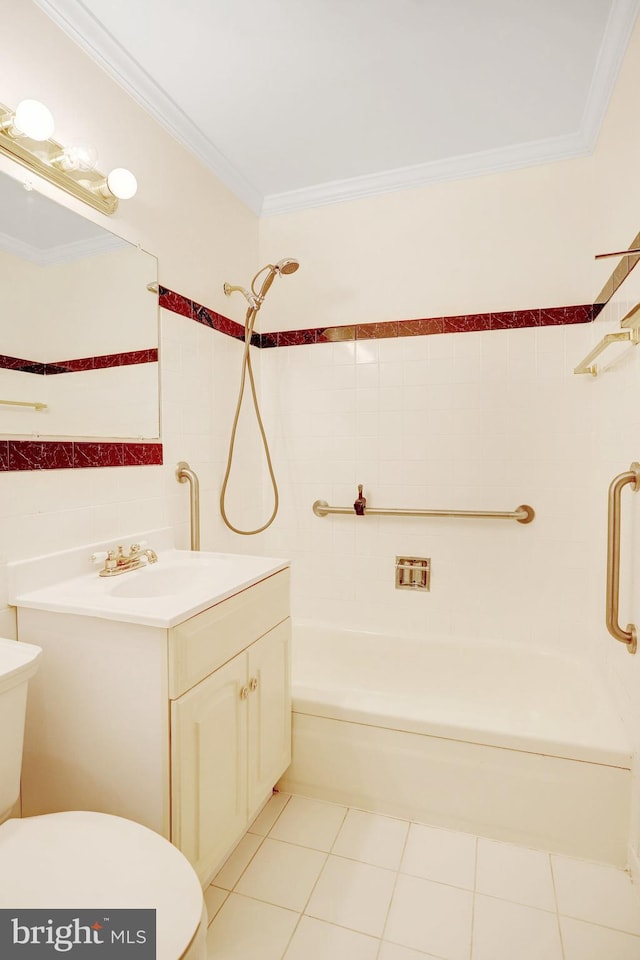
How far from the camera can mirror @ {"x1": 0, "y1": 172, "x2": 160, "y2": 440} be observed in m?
1.28

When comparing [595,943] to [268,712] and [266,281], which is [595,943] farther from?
[266,281]

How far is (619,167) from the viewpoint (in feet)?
5.51

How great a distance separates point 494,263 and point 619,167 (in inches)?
22.4

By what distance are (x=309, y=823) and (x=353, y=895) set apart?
1.02 ft

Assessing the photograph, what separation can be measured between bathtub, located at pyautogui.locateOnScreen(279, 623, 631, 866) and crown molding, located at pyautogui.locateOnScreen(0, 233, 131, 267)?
1578mm

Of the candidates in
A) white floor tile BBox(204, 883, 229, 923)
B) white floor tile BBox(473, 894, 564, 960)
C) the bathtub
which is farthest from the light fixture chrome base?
white floor tile BBox(473, 894, 564, 960)

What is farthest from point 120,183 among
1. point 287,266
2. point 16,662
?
point 16,662

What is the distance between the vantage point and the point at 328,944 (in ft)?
4.01

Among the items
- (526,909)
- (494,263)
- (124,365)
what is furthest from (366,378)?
(526,909)

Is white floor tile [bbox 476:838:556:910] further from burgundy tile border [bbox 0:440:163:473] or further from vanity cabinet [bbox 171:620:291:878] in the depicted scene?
burgundy tile border [bbox 0:440:163:473]

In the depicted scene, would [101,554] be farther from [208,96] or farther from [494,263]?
[494,263]

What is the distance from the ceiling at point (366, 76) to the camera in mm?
1463

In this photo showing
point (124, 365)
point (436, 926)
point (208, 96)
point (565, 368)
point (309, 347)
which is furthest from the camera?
point (309, 347)

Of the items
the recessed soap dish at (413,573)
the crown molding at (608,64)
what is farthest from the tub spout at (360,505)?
the crown molding at (608,64)
